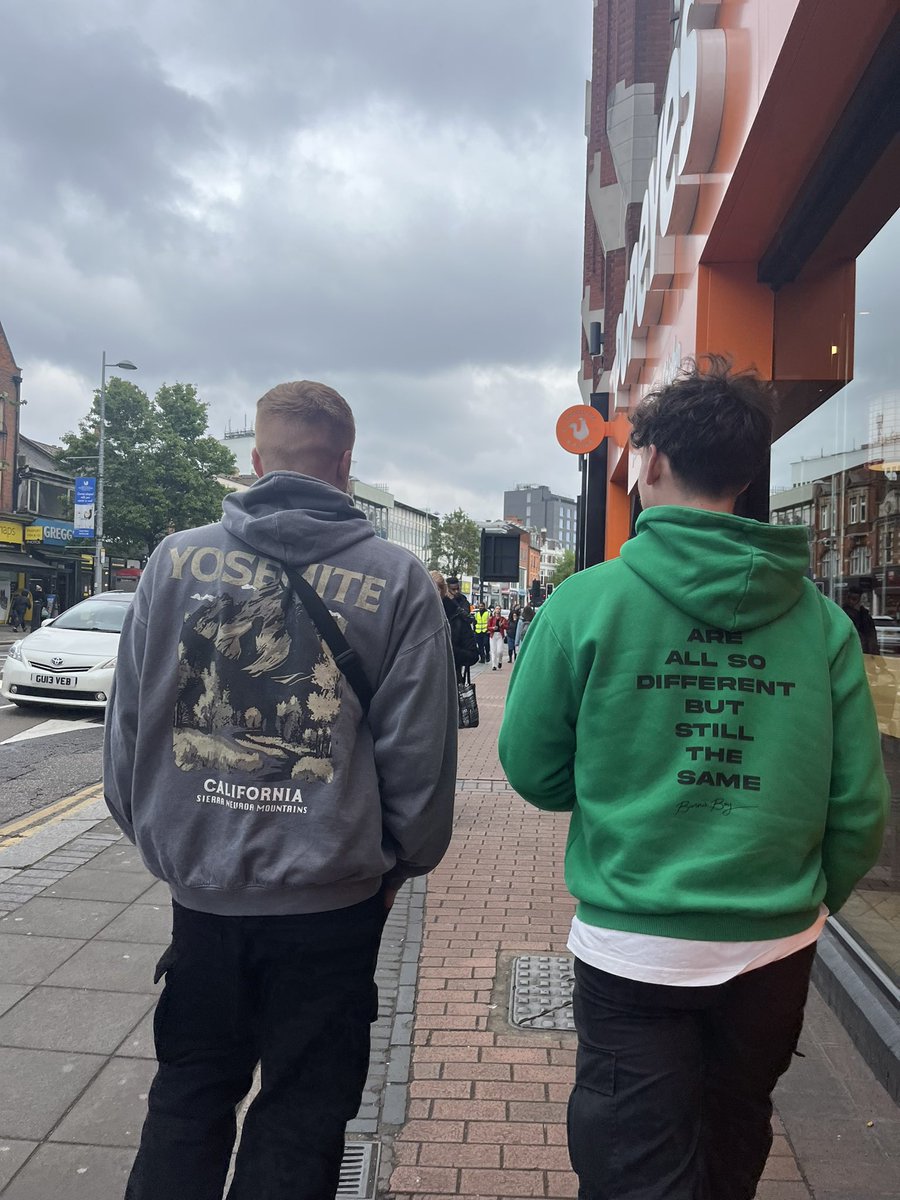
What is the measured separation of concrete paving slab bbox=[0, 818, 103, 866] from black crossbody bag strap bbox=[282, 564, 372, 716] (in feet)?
14.7

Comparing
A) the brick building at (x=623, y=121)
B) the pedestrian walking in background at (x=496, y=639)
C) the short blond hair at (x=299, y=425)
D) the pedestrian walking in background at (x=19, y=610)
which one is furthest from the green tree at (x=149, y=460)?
the short blond hair at (x=299, y=425)

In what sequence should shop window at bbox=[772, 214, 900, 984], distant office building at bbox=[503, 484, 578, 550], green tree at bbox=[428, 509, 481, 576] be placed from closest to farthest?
shop window at bbox=[772, 214, 900, 984], green tree at bbox=[428, 509, 481, 576], distant office building at bbox=[503, 484, 578, 550]

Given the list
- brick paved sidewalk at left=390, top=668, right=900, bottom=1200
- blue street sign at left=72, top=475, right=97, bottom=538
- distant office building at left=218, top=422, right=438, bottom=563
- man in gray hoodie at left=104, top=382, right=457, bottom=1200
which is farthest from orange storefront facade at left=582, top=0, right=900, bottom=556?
distant office building at left=218, top=422, right=438, bottom=563

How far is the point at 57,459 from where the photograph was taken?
42.8 meters

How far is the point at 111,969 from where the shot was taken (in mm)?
4074

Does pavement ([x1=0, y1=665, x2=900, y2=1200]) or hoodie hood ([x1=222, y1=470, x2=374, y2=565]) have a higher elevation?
hoodie hood ([x1=222, y1=470, x2=374, y2=565])

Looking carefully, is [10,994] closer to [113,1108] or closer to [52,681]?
[113,1108]

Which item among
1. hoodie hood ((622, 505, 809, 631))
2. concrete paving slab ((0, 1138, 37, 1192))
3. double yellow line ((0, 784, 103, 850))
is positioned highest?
hoodie hood ((622, 505, 809, 631))

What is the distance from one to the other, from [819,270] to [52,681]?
9.44m

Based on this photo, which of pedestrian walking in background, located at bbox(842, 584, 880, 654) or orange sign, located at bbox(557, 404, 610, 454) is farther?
orange sign, located at bbox(557, 404, 610, 454)

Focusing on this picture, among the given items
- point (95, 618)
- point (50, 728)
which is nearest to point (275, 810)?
point (50, 728)

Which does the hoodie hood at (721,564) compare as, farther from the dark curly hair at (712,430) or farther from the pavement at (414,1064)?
the pavement at (414,1064)

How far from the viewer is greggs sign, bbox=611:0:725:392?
13.1 feet

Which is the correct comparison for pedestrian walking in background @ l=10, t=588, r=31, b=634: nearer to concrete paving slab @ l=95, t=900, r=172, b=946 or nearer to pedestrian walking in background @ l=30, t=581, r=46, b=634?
pedestrian walking in background @ l=30, t=581, r=46, b=634
